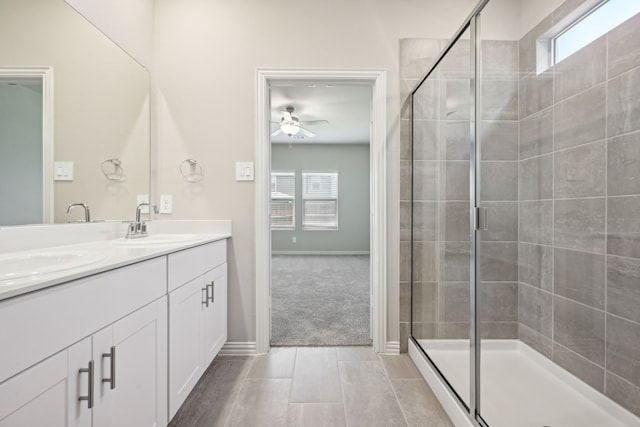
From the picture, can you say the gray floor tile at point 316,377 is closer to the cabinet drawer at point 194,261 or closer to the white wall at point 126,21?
the cabinet drawer at point 194,261

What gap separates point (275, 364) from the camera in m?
1.89

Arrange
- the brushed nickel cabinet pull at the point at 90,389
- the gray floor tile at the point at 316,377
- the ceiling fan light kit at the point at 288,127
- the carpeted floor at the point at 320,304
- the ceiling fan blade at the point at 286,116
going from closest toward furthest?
the brushed nickel cabinet pull at the point at 90,389, the gray floor tile at the point at 316,377, the carpeted floor at the point at 320,304, the ceiling fan blade at the point at 286,116, the ceiling fan light kit at the point at 288,127

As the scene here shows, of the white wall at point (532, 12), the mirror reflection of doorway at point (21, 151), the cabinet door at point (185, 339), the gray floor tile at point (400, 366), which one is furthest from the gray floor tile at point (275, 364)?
the white wall at point (532, 12)

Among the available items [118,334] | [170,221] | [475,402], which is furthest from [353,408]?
[170,221]

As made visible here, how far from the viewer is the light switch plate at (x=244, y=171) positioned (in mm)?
2047

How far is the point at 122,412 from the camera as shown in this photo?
0.93m

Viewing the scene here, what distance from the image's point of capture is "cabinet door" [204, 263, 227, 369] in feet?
5.42

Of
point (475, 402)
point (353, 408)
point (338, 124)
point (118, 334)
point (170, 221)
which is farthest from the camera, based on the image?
point (338, 124)

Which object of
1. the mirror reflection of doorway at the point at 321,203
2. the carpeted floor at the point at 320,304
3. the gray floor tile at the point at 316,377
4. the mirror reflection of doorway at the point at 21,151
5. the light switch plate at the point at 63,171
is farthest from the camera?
the mirror reflection of doorway at the point at 321,203

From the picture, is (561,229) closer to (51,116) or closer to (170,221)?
(170,221)

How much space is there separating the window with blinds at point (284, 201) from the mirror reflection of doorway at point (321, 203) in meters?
0.02

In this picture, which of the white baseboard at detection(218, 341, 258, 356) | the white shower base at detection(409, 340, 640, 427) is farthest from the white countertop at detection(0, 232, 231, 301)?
the white shower base at detection(409, 340, 640, 427)

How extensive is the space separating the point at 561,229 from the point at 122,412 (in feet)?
6.99

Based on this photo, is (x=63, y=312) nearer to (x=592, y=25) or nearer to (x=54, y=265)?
A: (x=54, y=265)
